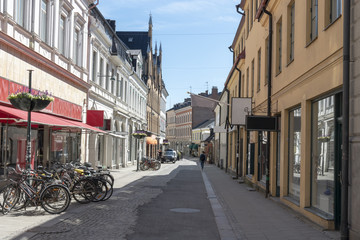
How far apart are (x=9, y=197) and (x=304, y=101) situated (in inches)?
272

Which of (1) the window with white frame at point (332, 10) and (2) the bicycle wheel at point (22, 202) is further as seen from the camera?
(2) the bicycle wheel at point (22, 202)

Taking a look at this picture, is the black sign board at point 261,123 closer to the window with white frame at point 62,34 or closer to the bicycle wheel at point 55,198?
the bicycle wheel at point 55,198

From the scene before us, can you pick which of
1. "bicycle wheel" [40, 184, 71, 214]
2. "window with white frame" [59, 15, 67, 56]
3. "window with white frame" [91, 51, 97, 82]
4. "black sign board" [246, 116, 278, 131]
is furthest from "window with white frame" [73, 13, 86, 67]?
"bicycle wheel" [40, 184, 71, 214]

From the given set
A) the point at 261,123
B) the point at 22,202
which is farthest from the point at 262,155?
the point at 22,202

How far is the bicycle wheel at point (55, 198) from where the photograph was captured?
10031mm

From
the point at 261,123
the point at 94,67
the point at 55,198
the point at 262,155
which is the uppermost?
the point at 94,67

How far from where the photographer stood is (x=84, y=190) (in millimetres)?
12344

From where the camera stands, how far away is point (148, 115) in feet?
188

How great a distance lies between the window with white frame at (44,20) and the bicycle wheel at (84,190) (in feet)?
24.8

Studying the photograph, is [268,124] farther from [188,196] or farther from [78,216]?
[78,216]

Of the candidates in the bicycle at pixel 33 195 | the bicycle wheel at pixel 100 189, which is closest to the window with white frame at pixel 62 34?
the bicycle wheel at pixel 100 189

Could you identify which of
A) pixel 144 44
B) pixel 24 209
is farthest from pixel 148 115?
pixel 24 209

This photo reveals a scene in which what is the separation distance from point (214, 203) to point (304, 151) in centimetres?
411

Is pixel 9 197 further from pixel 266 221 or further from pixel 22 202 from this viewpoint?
pixel 266 221
